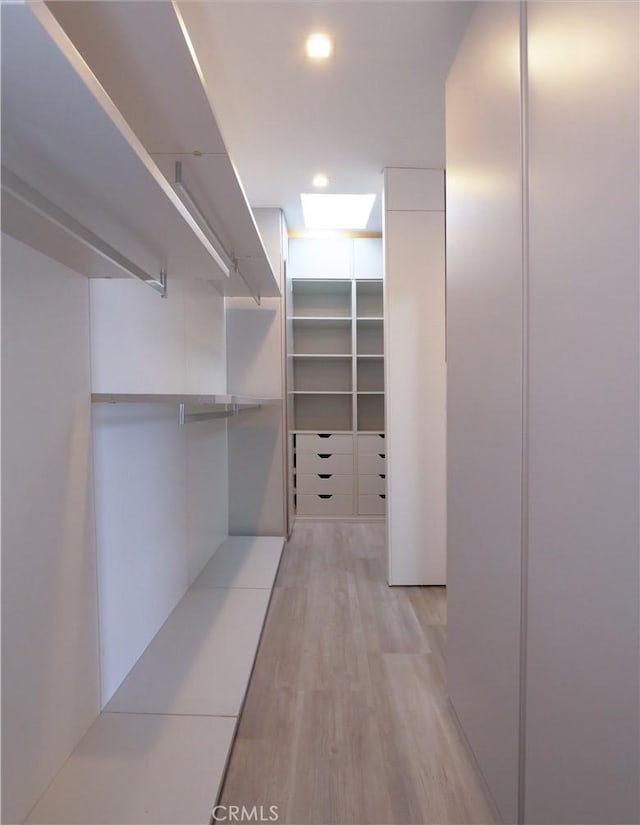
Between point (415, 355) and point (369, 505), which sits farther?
point (369, 505)

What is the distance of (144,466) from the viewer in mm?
1821

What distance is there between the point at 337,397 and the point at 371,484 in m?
0.96

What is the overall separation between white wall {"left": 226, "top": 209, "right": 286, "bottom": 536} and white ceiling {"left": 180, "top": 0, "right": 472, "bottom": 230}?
38.4 inches

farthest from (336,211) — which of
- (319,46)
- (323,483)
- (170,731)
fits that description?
(170,731)

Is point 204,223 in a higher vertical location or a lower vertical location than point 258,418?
higher

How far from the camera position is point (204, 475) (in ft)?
9.13

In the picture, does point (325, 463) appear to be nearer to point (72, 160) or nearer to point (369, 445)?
point (369, 445)

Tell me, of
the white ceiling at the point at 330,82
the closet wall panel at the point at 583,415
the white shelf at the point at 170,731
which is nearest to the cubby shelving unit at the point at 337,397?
the white ceiling at the point at 330,82

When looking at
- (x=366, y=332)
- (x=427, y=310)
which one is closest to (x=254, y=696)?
(x=427, y=310)

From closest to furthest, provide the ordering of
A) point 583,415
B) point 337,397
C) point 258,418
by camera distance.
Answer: point 583,415 < point 258,418 < point 337,397

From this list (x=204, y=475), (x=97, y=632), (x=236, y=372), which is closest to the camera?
(x=97, y=632)

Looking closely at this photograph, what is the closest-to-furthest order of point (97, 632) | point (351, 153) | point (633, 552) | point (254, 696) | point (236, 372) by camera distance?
1. point (633, 552)
2. point (97, 632)
3. point (254, 696)
4. point (351, 153)
5. point (236, 372)

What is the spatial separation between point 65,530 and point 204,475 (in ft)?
4.98

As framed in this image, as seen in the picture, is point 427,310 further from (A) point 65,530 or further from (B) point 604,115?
(A) point 65,530
